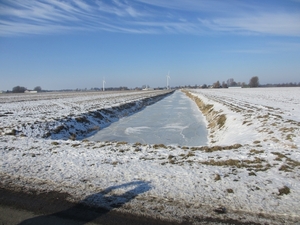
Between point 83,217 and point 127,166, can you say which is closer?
point 83,217

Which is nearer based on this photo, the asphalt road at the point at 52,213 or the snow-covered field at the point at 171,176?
the asphalt road at the point at 52,213

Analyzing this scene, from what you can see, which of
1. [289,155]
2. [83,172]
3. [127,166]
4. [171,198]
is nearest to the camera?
[171,198]

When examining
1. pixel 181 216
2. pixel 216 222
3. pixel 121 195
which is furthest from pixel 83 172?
pixel 216 222

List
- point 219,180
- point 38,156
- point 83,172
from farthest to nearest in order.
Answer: point 38,156, point 83,172, point 219,180

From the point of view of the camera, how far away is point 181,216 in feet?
16.1

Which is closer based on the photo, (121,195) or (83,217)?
(83,217)

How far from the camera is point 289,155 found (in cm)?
860

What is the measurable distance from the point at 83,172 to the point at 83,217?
9.04 ft

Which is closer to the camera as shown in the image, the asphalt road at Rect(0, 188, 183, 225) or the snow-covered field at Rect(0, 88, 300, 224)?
the asphalt road at Rect(0, 188, 183, 225)

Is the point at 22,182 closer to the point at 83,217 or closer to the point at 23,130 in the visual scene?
the point at 83,217

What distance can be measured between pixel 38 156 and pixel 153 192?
554 centimetres

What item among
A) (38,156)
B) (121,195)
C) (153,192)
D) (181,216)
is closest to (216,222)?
(181,216)

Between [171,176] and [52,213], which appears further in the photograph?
[171,176]

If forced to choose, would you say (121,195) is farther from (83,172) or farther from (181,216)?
(83,172)
